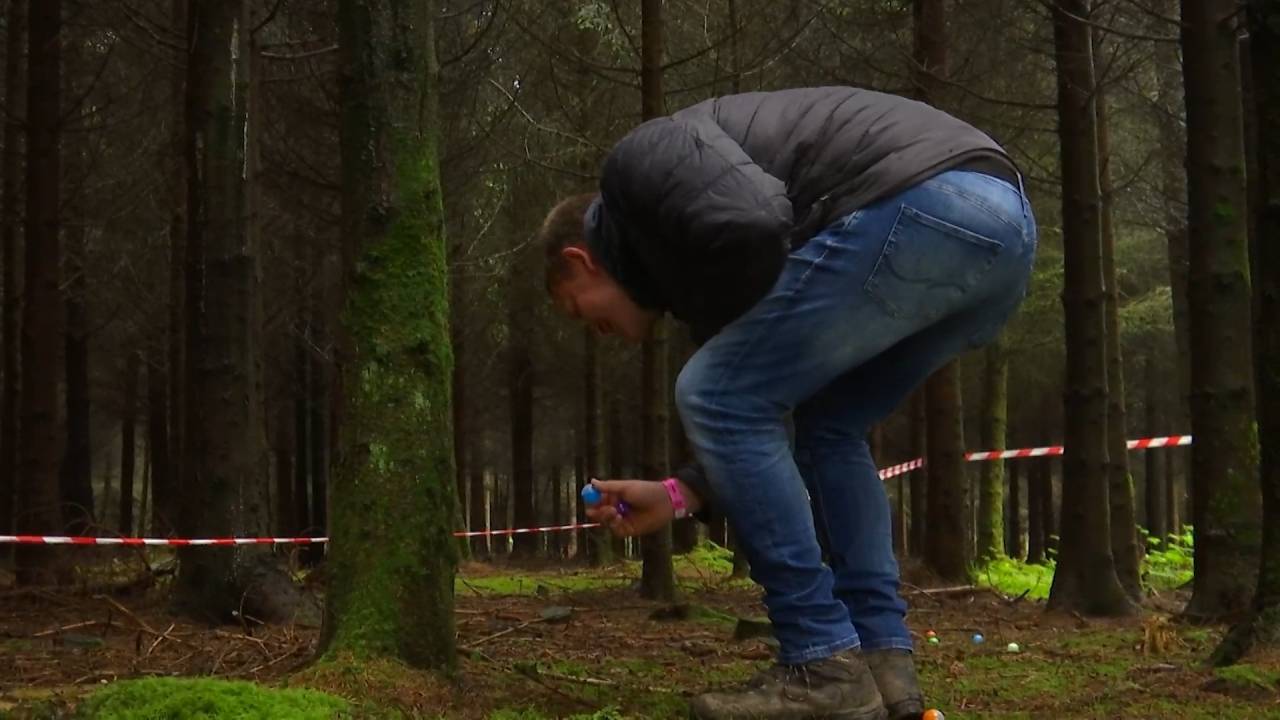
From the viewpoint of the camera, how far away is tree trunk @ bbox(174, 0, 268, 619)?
6.57 m

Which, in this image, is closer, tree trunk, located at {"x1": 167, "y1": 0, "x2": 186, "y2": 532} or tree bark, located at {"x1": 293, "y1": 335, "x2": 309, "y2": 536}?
tree trunk, located at {"x1": 167, "y1": 0, "x2": 186, "y2": 532}

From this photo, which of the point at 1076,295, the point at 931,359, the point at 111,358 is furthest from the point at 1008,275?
the point at 111,358

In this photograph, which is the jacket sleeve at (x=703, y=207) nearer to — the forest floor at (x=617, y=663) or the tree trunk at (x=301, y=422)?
the forest floor at (x=617, y=663)

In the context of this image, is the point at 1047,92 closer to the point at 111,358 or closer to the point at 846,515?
the point at 846,515

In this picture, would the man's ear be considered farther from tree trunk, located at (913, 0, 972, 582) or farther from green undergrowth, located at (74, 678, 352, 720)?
tree trunk, located at (913, 0, 972, 582)

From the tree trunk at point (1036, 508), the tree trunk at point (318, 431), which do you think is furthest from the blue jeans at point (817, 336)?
the tree trunk at point (1036, 508)

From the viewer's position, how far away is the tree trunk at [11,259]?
11.8m

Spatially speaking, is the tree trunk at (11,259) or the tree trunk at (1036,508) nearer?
the tree trunk at (11,259)

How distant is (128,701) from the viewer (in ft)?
9.25

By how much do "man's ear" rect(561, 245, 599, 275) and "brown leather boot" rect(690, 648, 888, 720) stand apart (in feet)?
3.64

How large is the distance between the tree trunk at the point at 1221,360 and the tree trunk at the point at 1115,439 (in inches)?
103

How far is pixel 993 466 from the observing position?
56.8ft

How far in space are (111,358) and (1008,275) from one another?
2104 centimetres

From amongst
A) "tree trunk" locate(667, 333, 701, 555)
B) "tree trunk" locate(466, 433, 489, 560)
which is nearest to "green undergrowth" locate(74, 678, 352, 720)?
"tree trunk" locate(667, 333, 701, 555)
